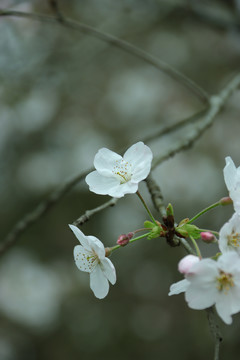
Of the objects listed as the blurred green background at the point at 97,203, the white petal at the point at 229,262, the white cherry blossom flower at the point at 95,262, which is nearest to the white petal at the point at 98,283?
the white cherry blossom flower at the point at 95,262

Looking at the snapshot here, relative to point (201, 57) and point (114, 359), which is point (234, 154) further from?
point (114, 359)

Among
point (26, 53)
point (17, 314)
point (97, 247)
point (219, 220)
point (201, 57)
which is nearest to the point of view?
point (97, 247)

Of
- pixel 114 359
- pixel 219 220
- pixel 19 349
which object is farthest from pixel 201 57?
pixel 19 349

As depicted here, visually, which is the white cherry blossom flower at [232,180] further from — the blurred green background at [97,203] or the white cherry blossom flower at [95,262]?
the blurred green background at [97,203]

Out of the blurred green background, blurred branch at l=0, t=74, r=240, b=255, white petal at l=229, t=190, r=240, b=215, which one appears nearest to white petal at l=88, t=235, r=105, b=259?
white petal at l=229, t=190, r=240, b=215

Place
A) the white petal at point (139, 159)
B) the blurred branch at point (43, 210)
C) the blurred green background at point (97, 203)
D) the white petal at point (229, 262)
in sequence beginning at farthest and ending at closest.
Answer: the blurred green background at point (97, 203) → the blurred branch at point (43, 210) → the white petal at point (139, 159) → the white petal at point (229, 262)
